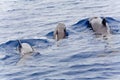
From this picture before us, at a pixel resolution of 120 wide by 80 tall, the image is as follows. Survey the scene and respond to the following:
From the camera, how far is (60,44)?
14.6 meters

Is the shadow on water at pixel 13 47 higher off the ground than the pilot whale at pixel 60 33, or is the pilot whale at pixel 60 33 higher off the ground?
the pilot whale at pixel 60 33

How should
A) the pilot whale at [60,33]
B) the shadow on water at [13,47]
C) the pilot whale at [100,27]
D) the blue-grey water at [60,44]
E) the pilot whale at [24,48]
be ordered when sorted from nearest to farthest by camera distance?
the blue-grey water at [60,44] < the shadow on water at [13,47] < the pilot whale at [24,48] < the pilot whale at [100,27] < the pilot whale at [60,33]

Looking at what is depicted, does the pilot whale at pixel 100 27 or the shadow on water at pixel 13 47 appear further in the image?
the pilot whale at pixel 100 27

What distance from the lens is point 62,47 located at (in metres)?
14.3

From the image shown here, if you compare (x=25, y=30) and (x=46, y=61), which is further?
(x=25, y=30)

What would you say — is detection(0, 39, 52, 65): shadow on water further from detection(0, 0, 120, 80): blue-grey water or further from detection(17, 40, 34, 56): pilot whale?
detection(17, 40, 34, 56): pilot whale

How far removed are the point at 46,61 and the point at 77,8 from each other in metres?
9.10

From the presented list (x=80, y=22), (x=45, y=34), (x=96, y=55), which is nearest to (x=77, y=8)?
(x=80, y=22)

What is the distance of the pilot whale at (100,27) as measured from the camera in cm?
1516

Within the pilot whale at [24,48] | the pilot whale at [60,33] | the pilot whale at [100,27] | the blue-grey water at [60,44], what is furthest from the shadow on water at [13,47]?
the pilot whale at [100,27]

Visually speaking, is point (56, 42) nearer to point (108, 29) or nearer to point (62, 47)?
point (62, 47)

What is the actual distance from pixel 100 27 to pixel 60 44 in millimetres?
1905

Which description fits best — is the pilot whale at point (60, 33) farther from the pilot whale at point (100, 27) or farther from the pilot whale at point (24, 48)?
the pilot whale at point (24, 48)

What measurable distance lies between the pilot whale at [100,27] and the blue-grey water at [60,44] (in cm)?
22
